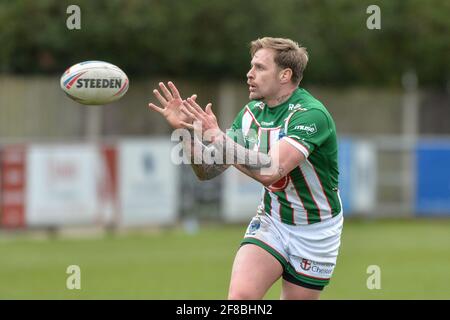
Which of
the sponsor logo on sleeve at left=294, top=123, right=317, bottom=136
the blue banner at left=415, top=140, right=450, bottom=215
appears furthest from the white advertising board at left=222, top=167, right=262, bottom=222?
the sponsor logo on sleeve at left=294, top=123, right=317, bottom=136

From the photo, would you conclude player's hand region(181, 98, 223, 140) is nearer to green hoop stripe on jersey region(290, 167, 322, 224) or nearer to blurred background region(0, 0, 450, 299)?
green hoop stripe on jersey region(290, 167, 322, 224)

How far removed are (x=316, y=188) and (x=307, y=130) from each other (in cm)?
53

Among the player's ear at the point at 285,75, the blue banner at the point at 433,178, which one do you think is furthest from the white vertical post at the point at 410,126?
the player's ear at the point at 285,75

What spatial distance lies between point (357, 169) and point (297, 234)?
16.3 meters

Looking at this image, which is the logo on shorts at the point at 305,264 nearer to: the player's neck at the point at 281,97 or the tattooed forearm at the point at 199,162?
the tattooed forearm at the point at 199,162

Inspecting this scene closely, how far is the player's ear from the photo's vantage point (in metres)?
7.71

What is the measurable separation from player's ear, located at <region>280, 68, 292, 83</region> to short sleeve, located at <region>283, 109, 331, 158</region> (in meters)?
0.29

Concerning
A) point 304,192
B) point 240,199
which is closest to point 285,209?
point 304,192

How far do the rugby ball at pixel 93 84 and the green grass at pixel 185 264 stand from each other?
485cm

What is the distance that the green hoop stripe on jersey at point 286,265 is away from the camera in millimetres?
7684

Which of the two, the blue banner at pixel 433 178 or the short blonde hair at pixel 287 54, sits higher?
the short blonde hair at pixel 287 54

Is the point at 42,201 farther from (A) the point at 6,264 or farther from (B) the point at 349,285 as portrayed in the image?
(B) the point at 349,285
